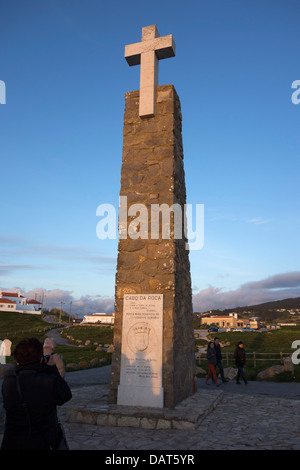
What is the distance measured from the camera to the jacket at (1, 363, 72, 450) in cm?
289

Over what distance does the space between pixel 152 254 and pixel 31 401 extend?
17.0 feet

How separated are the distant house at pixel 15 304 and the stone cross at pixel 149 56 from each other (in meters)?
104

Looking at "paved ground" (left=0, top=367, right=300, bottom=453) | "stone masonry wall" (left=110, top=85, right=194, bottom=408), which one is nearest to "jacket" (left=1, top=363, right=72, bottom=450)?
"paved ground" (left=0, top=367, right=300, bottom=453)

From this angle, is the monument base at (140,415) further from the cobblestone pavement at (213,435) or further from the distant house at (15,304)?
the distant house at (15,304)

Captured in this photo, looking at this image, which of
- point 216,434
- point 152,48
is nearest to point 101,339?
point 152,48

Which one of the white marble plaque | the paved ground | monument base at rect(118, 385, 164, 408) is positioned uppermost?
the white marble plaque

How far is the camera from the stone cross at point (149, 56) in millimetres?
8727

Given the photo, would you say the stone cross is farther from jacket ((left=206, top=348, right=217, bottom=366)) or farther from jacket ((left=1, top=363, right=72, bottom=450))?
jacket ((left=206, top=348, right=217, bottom=366))

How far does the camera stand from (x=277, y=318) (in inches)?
5571

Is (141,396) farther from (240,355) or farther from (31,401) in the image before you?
(240,355)

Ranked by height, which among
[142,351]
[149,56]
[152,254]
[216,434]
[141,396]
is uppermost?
[149,56]

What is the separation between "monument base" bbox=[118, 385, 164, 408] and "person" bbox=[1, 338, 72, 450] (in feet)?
14.3

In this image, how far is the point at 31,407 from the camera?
2904 millimetres
